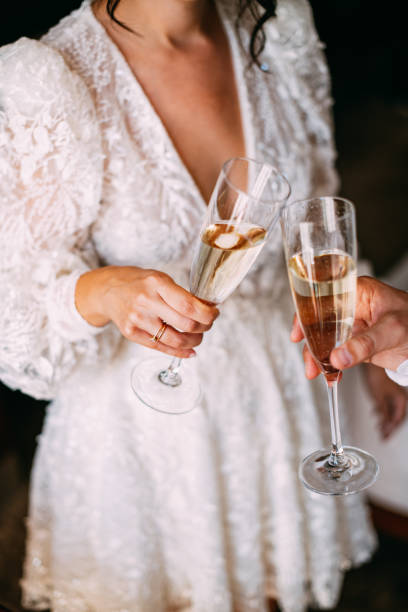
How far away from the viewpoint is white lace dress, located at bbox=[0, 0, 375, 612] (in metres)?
0.83

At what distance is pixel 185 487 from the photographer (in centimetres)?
102

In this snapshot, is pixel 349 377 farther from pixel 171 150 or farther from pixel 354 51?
pixel 354 51

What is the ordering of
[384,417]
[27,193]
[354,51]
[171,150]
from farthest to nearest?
[354,51], [384,417], [171,150], [27,193]

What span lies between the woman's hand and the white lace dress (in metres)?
0.07

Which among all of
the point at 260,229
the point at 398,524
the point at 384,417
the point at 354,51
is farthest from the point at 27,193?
the point at 354,51

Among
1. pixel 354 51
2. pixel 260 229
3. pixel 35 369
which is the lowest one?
pixel 354 51

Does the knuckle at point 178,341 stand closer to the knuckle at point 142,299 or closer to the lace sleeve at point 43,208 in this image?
the knuckle at point 142,299

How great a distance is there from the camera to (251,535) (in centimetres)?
107

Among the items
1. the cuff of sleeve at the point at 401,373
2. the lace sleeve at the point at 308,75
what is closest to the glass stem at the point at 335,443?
the cuff of sleeve at the point at 401,373

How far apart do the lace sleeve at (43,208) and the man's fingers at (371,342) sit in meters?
0.41

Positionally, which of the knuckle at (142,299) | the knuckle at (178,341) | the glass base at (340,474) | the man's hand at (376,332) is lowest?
the glass base at (340,474)

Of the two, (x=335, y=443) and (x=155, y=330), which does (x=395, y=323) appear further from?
(x=155, y=330)

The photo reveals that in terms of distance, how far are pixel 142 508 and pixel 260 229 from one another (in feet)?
1.96

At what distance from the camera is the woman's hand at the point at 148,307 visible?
27.5 inches
